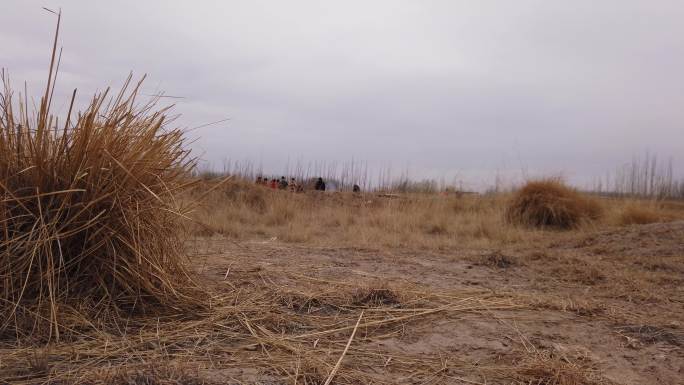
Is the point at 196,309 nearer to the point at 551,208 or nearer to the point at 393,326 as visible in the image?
the point at 393,326

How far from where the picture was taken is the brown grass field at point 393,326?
189cm

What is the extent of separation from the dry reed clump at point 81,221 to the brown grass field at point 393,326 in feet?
0.49

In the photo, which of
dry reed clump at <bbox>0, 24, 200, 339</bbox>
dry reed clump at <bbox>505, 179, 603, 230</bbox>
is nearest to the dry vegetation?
dry reed clump at <bbox>0, 24, 200, 339</bbox>

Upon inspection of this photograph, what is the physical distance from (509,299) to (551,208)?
596cm

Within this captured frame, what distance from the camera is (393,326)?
2.53 m

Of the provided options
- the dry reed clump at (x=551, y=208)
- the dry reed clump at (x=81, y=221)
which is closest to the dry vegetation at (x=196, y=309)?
the dry reed clump at (x=81, y=221)

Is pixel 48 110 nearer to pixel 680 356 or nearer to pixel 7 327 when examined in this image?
pixel 7 327

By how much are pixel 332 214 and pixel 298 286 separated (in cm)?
623

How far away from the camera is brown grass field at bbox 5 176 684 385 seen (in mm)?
1891

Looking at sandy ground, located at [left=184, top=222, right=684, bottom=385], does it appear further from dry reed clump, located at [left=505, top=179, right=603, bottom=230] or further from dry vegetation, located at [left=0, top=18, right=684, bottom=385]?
dry reed clump, located at [left=505, top=179, right=603, bottom=230]

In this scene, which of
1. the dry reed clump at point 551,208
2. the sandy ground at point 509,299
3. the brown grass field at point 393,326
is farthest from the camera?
the dry reed clump at point 551,208

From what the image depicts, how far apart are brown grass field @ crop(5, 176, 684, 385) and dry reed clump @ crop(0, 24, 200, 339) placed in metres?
0.15

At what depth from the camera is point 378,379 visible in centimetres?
189

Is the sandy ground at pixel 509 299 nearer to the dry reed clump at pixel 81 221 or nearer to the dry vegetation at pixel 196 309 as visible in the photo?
the dry vegetation at pixel 196 309
